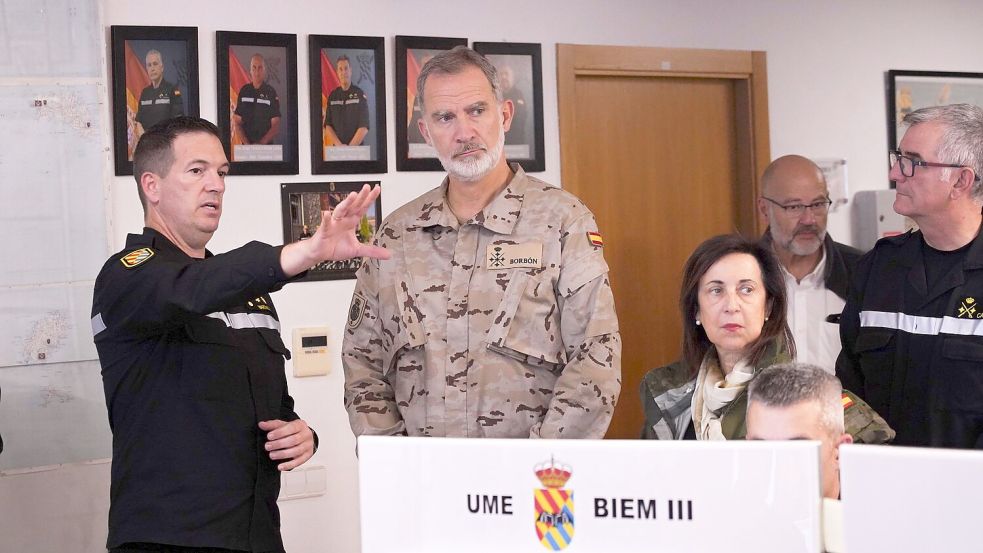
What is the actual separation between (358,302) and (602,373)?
0.66 meters

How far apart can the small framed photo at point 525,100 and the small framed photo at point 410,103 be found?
0.29m

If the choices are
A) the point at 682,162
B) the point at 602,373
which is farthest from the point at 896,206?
the point at 682,162

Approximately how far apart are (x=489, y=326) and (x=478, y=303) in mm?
64

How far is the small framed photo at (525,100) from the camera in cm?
397

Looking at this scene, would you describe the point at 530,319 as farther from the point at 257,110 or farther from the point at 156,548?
the point at 257,110

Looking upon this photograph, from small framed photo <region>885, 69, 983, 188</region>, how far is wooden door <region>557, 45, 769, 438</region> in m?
0.75

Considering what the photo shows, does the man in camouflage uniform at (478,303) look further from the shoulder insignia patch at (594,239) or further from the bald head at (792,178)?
the bald head at (792,178)

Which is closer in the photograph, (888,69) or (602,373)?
(602,373)

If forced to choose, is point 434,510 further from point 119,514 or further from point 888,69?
point 888,69

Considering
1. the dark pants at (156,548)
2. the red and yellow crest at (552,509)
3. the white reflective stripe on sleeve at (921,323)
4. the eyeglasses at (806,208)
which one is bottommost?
the dark pants at (156,548)

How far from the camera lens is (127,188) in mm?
3383

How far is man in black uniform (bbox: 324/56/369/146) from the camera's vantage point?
369 cm

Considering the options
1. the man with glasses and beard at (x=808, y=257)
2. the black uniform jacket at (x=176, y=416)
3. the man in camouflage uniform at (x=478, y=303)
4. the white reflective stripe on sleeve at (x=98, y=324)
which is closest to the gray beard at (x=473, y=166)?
the man in camouflage uniform at (x=478, y=303)

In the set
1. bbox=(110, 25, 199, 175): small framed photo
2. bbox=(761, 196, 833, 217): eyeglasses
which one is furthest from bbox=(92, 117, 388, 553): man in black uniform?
bbox=(761, 196, 833, 217): eyeglasses
